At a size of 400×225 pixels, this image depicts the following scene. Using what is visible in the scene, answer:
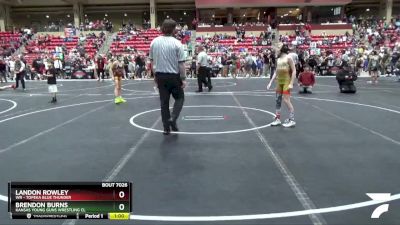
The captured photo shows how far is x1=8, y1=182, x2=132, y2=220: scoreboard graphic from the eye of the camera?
2.88 metres

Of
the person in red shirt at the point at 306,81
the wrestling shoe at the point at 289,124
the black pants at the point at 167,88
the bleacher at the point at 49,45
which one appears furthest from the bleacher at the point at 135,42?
the black pants at the point at 167,88

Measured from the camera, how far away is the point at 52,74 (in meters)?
13.4

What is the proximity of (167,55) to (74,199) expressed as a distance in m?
4.40

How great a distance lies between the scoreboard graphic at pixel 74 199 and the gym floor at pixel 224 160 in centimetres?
76

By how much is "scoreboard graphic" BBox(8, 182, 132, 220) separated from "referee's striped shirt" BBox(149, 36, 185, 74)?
13.9 ft

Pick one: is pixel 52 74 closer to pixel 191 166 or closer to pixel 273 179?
pixel 191 166

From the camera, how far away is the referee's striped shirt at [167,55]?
22.9 feet

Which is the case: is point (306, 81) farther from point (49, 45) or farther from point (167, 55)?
point (49, 45)

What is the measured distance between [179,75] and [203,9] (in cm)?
3641

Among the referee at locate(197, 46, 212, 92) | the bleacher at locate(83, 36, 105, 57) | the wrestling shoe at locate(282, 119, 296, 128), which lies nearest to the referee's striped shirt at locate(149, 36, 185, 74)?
the wrestling shoe at locate(282, 119, 296, 128)

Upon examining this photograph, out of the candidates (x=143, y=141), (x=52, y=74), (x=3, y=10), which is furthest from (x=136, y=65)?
(x=3, y=10)

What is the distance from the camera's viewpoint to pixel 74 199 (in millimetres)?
2883

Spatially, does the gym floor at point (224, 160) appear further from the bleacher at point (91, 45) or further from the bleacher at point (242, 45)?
the bleacher at point (91, 45)

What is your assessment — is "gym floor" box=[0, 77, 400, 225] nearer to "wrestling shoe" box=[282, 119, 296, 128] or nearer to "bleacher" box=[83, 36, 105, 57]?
"wrestling shoe" box=[282, 119, 296, 128]
